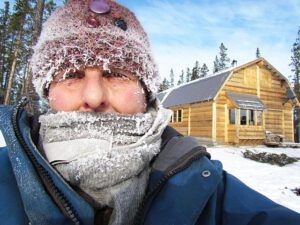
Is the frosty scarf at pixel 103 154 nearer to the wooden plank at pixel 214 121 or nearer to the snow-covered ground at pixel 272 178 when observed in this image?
the snow-covered ground at pixel 272 178

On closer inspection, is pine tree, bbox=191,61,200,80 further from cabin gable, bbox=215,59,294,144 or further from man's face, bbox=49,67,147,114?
man's face, bbox=49,67,147,114

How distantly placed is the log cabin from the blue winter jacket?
678 inches

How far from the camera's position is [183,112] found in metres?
22.2

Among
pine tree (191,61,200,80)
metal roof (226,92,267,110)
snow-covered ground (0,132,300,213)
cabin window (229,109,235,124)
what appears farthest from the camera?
pine tree (191,61,200,80)

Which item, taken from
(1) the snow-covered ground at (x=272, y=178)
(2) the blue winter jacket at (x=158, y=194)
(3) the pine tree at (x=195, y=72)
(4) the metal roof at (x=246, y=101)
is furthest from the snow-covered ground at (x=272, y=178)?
(3) the pine tree at (x=195, y=72)

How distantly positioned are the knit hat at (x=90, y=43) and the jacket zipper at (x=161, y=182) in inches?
20.0

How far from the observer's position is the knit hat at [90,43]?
147cm

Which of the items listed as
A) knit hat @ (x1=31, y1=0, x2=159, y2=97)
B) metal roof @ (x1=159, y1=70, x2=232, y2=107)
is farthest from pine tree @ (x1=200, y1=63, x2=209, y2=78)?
knit hat @ (x1=31, y1=0, x2=159, y2=97)

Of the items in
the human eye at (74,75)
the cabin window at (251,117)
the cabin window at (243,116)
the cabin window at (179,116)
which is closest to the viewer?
the human eye at (74,75)

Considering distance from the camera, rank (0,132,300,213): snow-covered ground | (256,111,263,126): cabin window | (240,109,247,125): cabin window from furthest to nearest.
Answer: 1. (256,111,263,126): cabin window
2. (240,109,247,125): cabin window
3. (0,132,300,213): snow-covered ground

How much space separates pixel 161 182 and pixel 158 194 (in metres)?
0.06

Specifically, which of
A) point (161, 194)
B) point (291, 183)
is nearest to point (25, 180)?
point (161, 194)

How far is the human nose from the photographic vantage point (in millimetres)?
1361

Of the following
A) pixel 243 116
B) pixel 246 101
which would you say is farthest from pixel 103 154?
pixel 246 101
